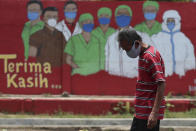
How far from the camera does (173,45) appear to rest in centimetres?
842

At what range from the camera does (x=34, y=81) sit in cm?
828

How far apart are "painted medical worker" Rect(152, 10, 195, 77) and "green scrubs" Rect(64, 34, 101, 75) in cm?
164

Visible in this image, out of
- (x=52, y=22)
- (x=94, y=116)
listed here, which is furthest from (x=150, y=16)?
(x=94, y=116)

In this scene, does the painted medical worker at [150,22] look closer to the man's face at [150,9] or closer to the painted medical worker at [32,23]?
the man's face at [150,9]

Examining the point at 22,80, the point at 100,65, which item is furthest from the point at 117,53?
the point at 22,80

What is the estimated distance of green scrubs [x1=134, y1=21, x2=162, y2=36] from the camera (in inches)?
330

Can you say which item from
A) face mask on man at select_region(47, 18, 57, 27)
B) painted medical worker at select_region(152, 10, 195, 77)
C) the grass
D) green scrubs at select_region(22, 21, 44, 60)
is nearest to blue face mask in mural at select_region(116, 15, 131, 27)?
painted medical worker at select_region(152, 10, 195, 77)

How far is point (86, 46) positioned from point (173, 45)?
2387 mm

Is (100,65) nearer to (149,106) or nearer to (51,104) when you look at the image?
(51,104)

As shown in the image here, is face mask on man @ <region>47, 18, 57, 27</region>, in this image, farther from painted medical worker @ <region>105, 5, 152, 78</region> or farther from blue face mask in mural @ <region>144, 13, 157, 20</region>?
blue face mask in mural @ <region>144, 13, 157, 20</region>

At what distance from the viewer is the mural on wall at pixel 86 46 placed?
824 centimetres

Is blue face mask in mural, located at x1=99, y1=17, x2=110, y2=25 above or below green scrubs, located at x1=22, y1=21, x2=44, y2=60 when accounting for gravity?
above

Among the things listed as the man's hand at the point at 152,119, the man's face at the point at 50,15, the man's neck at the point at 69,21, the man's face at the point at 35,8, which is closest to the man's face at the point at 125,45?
the man's hand at the point at 152,119

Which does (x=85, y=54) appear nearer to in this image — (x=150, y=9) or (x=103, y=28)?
(x=103, y=28)
